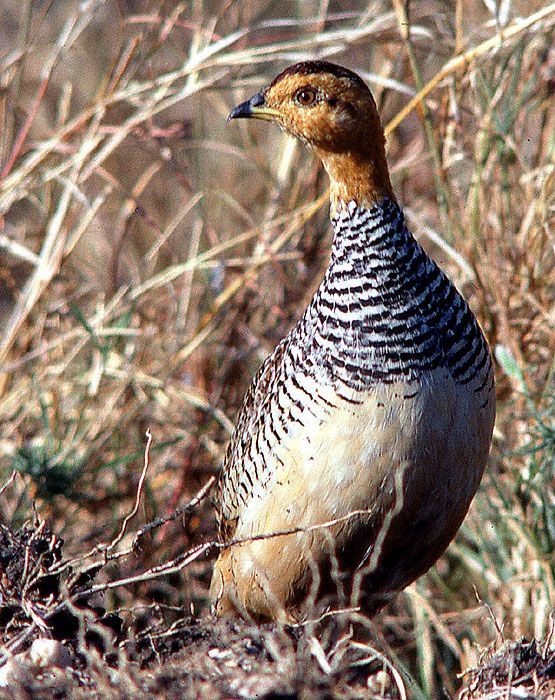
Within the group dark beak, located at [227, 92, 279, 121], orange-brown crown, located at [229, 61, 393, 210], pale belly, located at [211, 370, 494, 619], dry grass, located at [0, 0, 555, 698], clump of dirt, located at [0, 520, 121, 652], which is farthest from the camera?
dry grass, located at [0, 0, 555, 698]

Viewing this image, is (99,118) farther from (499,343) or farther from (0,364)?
(499,343)

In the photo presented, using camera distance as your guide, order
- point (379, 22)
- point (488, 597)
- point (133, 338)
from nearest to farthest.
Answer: point (488, 597), point (379, 22), point (133, 338)

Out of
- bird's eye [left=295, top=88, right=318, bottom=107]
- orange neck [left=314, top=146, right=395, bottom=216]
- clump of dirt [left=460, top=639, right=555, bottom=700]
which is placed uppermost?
bird's eye [left=295, top=88, right=318, bottom=107]

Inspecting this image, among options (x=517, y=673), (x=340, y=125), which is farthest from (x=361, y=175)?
(x=517, y=673)

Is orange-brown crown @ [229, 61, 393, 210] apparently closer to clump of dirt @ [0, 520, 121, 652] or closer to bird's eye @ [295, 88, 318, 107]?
bird's eye @ [295, 88, 318, 107]

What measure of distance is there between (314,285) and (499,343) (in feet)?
3.14

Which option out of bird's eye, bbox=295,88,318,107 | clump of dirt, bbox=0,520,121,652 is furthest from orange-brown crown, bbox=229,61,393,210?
clump of dirt, bbox=0,520,121,652

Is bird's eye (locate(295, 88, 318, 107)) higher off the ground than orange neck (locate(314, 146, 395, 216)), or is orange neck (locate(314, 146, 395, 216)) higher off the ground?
bird's eye (locate(295, 88, 318, 107))

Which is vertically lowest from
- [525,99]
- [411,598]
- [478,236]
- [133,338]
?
[411,598]

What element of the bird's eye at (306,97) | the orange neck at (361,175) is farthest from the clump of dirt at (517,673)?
the bird's eye at (306,97)

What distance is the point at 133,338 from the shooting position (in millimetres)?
4953

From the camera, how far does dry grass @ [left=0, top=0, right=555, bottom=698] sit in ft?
13.9

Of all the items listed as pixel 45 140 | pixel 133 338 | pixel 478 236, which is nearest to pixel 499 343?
pixel 478 236

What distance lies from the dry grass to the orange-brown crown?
0.88m
